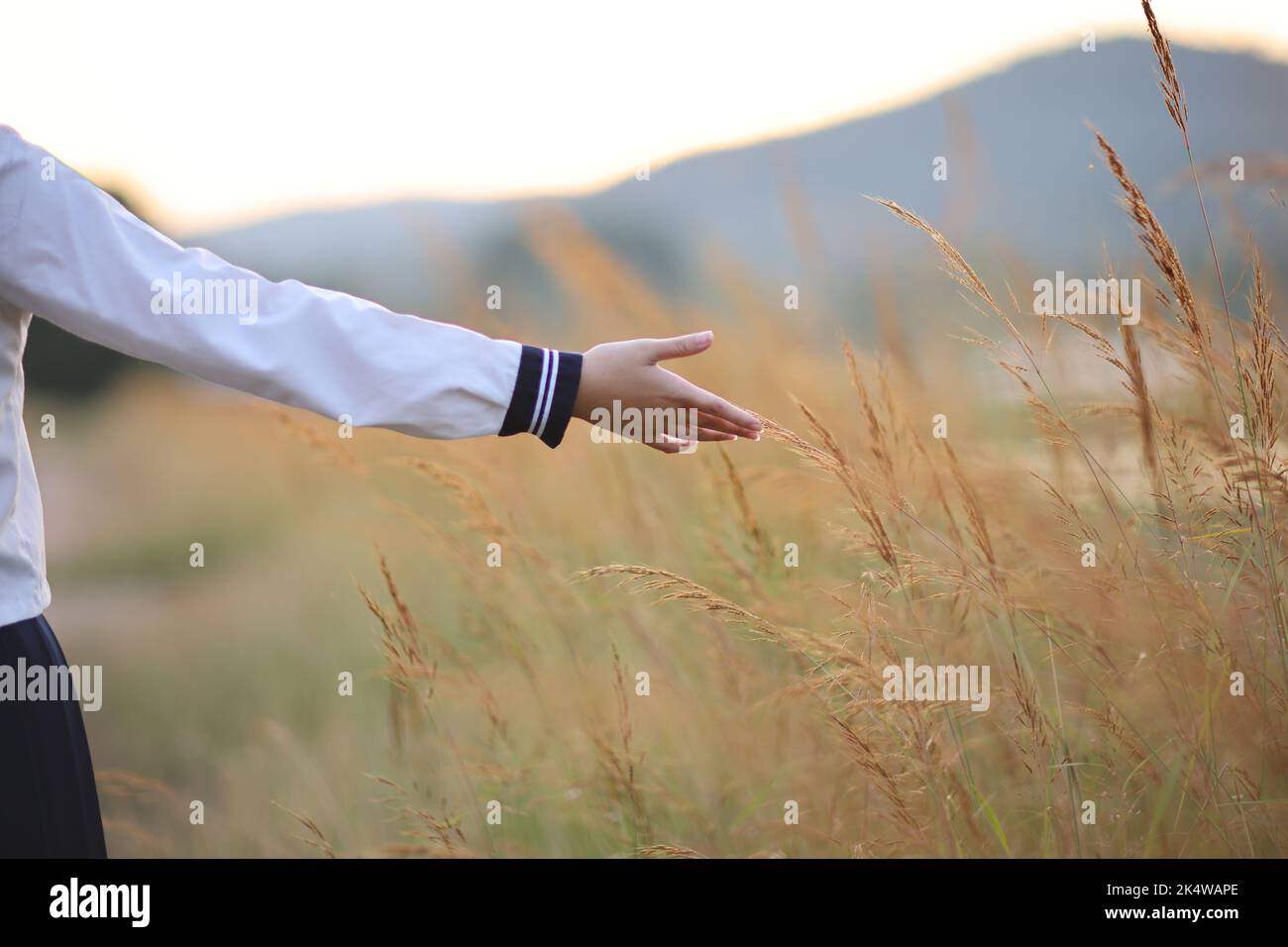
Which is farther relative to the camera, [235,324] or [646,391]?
[646,391]

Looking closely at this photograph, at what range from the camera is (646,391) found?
36.5 inches

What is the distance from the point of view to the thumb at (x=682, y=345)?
0.91 meters

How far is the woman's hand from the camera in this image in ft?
3.02

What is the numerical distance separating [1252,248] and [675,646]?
114cm

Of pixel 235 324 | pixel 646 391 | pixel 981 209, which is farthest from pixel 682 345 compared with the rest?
pixel 981 209

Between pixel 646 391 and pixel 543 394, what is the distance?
11cm

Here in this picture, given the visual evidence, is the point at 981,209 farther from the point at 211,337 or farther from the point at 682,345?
the point at 211,337

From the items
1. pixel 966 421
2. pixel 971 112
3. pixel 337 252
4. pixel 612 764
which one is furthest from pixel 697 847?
pixel 337 252

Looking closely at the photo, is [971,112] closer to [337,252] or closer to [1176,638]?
[1176,638]

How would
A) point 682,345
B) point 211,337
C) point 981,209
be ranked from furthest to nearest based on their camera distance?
point 981,209
point 682,345
point 211,337

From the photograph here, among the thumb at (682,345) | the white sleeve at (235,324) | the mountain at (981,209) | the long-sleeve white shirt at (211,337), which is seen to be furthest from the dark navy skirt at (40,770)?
the mountain at (981,209)

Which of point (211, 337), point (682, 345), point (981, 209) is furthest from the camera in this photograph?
point (981, 209)
